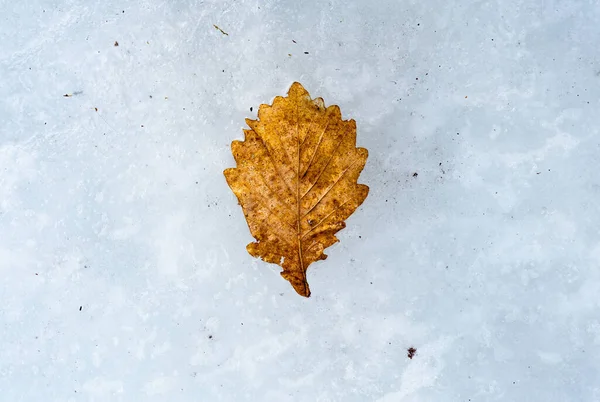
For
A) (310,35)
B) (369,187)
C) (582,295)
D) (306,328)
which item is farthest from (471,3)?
(306,328)

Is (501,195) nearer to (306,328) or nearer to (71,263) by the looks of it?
(306,328)

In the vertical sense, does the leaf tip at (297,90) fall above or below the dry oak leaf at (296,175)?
above

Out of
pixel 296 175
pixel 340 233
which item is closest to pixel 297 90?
pixel 296 175

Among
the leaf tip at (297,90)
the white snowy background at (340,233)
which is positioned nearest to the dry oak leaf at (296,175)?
the leaf tip at (297,90)

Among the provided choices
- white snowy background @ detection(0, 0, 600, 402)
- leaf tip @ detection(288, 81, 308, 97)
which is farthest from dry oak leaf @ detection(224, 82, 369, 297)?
white snowy background @ detection(0, 0, 600, 402)

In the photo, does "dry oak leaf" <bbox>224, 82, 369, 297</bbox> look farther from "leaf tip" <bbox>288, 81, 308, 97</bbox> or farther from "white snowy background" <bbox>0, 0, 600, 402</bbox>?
"white snowy background" <bbox>0, 0, 600, 402</bbox>

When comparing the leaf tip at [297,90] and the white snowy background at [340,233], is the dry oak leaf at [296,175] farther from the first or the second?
the white snowy background at [340,233]
